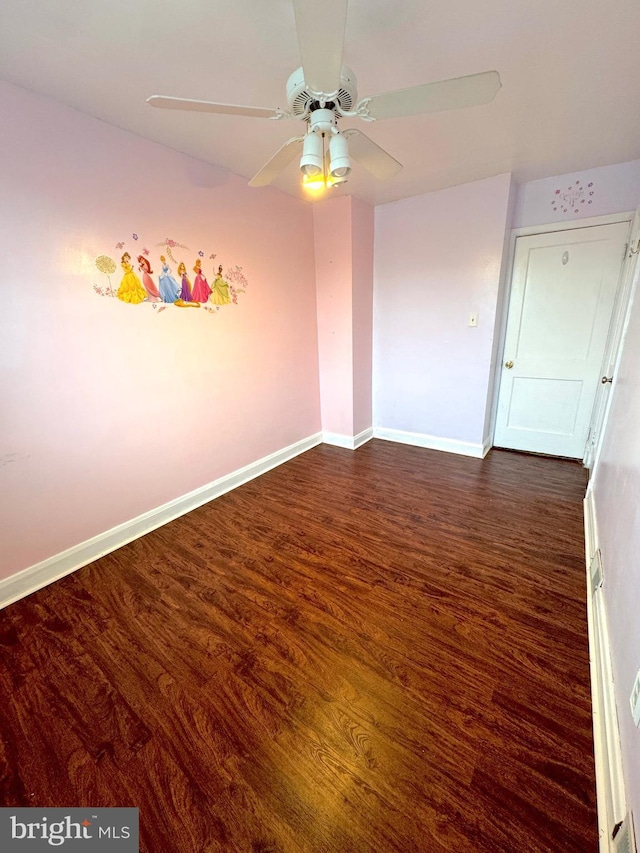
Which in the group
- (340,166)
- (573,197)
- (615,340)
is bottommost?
(615,340)

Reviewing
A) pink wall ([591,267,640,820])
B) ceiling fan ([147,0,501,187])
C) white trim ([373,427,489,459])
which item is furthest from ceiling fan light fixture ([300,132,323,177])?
white trim ([373,427,489,459])

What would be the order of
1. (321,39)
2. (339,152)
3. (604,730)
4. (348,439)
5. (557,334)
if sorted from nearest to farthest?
(321,39) < (604,730) < (339,152) < (557,334) < (348,439)

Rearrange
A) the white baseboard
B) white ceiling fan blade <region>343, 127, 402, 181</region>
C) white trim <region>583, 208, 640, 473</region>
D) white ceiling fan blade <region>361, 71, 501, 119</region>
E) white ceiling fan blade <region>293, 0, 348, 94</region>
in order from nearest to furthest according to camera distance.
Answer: white ceiling fan blade <region>293, 0, 348, 94</region> < white ceiling fan blade <region>361, 71, 501, 119</region> < white ceiling fan blade <region>343, 127, 402, 181</region> < white trim <region>583, 208, 640, 473</region> < the white baseboard

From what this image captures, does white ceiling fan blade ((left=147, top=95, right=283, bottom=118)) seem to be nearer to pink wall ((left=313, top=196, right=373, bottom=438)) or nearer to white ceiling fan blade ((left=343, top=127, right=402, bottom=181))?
white ceiling fan blade ((left=343, top=127, right=402, bottom=181))

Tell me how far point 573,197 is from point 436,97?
2.36 metres

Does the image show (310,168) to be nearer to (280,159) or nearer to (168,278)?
(280,159)

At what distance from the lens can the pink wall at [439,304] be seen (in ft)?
9.55

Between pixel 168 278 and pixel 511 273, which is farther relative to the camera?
pixel 511 273

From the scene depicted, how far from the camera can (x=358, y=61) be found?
4.81 ft

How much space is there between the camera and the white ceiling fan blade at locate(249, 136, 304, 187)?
1.42m

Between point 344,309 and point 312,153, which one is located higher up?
point 312,153

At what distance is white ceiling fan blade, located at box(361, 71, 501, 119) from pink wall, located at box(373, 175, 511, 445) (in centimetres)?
191

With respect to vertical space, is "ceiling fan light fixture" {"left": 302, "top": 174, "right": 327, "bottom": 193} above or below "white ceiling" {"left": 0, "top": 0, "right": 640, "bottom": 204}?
below

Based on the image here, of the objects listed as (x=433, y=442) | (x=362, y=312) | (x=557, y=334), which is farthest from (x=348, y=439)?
(x=557, y=334)
